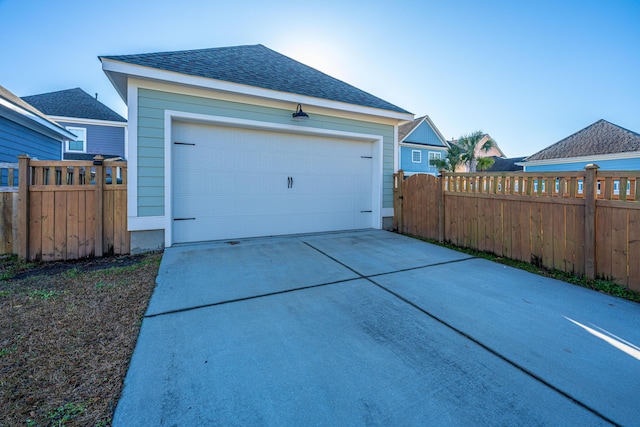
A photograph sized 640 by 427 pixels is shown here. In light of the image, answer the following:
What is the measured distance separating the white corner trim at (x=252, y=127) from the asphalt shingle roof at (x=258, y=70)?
2.15ft

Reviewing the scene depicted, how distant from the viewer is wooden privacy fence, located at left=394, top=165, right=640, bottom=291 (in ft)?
9.69

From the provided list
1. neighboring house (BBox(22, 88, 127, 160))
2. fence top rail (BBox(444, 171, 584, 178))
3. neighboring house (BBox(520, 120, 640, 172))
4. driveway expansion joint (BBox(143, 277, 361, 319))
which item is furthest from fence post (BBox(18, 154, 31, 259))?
neighboring house (BBox(520, 120, 640, 172))

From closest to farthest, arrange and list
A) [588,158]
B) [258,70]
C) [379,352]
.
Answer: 1. [379,352]
2. [258,70]
3. [588,158]

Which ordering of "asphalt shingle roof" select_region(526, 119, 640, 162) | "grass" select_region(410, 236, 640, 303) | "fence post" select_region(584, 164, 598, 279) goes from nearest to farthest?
"grass" select_region(410, 236, 640, 303)
"fence post" select_region(584, 164, 598, 279)
"asphalt shingle roof" select_region(526, 119, 640, 162)

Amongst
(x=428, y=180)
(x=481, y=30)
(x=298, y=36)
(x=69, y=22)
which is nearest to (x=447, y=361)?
(x=428, y=180)

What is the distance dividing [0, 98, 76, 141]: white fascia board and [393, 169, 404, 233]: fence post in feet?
A: 26.8

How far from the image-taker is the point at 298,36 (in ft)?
21.9

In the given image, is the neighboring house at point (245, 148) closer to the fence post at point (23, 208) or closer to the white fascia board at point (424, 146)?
the fence post at point (23, 208)

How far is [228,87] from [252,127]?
0.78 m

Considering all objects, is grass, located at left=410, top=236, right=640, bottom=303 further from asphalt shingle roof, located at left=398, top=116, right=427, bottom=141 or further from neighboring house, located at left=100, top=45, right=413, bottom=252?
asphalt shingle roof, located at left=398, top=116, right=427, bottom=141

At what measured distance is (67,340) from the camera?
6.14ft

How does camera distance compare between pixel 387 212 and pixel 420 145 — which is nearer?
pixel 387 212

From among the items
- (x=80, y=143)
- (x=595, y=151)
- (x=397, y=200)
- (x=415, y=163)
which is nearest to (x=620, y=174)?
(x=397, y=200)

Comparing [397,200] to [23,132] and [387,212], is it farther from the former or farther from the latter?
[23,132]
